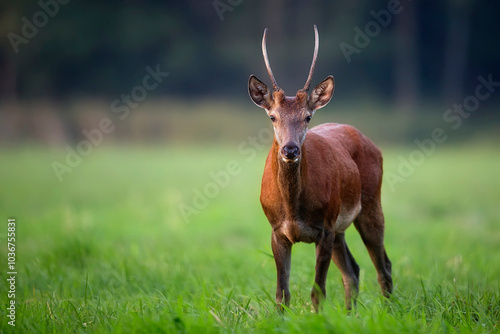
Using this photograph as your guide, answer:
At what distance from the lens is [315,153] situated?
5535 millimetres

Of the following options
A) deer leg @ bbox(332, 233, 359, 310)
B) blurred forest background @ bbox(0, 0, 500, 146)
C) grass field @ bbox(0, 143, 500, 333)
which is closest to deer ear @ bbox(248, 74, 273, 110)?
grass field @ bbox(0, 143, 500, 333)

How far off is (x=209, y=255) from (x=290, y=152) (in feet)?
15.1

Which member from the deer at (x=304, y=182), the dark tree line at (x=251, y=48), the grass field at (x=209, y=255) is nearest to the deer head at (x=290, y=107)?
the deer at (x=304, y=182)

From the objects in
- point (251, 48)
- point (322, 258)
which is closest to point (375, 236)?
point (322, 258)

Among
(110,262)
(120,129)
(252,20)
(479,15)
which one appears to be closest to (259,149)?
(120,129)

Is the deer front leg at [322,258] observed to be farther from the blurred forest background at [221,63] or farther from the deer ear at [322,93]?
the blurred forest background at [221,63]

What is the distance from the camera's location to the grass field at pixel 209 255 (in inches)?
190

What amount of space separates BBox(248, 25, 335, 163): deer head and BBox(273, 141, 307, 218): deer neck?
16cm

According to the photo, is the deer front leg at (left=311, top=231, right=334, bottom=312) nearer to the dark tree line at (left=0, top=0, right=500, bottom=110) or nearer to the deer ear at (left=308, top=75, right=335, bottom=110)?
the deer ear at (left=308, top=75, right=335, bottom=110)

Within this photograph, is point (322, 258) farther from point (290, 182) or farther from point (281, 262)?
point (290, 182)

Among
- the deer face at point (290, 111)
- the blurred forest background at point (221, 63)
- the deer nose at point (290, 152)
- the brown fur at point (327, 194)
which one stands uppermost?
the deer face at point (290, 111)

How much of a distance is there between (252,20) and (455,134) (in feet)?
39.4

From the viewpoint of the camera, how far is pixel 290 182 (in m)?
5.12

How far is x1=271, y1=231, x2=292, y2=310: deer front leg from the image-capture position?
5.27m
